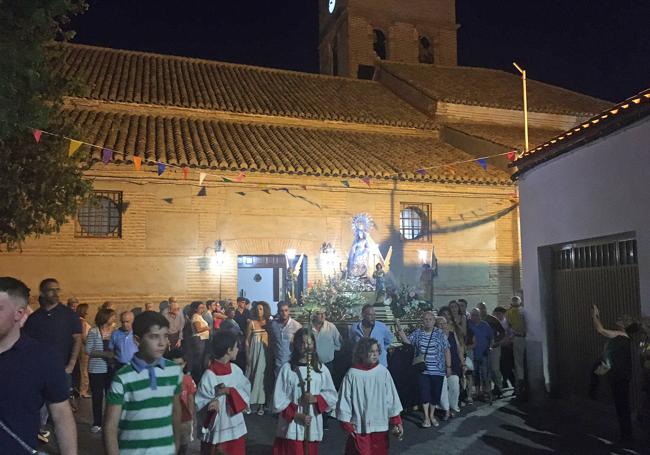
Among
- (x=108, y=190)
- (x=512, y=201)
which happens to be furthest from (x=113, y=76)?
(x=512, y=201)

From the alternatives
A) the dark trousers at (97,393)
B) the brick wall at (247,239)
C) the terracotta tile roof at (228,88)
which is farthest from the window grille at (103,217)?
the dark trousers at (97,393)

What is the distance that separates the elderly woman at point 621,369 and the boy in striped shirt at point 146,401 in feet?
19.6

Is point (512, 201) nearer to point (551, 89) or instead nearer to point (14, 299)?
point (551, 89)

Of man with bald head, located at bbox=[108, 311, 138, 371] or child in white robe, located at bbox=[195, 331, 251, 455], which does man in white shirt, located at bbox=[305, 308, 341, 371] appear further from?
child in white robe, located at bbox=[195, 331, 251, 455]

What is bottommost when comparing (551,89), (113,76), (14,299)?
(14,299)

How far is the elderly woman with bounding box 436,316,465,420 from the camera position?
9.42m

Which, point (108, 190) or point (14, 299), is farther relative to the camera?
point (108, 190)

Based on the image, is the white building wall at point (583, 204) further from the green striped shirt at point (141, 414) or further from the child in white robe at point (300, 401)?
the green striped shirt at point (141, 414)

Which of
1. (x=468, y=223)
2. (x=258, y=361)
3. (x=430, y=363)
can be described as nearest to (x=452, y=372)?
(x=430, y=363)

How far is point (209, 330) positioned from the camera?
1125 centimetres

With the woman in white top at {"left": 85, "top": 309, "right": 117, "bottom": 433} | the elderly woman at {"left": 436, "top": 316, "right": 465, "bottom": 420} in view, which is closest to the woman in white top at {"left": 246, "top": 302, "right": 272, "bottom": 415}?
the woman in white top at {"left": 85, "top": 309, "right": 117, "bottom": 433}

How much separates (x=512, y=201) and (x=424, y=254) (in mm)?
3615

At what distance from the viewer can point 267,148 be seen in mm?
17000

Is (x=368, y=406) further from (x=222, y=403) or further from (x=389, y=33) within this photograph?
(x=389, y=33)
